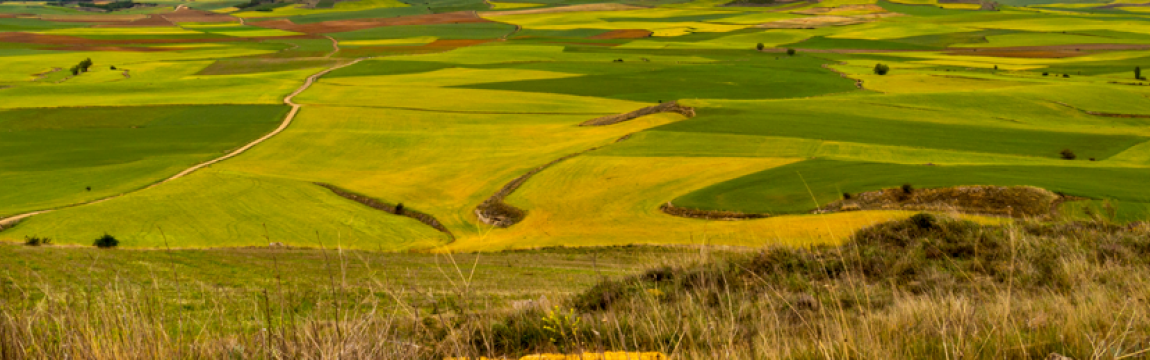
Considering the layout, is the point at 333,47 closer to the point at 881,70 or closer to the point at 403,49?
the point at 403,49

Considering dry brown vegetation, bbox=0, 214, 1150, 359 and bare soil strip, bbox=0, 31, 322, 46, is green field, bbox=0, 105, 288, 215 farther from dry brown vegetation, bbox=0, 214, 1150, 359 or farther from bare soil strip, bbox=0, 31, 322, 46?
bare soil strip, bbox=0, 31, 322, 46

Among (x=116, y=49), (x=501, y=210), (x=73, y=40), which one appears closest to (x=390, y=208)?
(x=501, y=210)

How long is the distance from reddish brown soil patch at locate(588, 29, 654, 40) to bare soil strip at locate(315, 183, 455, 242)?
130 meters

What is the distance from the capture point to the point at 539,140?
6456 cm

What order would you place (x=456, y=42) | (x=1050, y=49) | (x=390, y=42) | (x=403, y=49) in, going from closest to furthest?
(x=1050, y=49), (x=403, y=49), (x=456, y=42), (x=390, y=42)

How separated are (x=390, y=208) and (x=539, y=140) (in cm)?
2090

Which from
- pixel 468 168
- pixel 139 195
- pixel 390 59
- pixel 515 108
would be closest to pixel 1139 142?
pixel 468 168

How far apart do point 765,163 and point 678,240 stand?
1787cm

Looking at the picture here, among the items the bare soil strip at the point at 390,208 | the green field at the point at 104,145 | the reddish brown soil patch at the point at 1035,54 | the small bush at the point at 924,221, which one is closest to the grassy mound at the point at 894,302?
the small bush at the point at 924,221

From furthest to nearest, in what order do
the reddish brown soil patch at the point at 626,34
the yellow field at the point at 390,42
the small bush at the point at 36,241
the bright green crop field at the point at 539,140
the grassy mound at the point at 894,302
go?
the reddish brown soil patch at the point at 626,34 < the yellow field at the point at 390,42 < the bright green crop field at the point at 539,140 < the small bush at the point at 36,241 < the grassy mound at the point at 894,302

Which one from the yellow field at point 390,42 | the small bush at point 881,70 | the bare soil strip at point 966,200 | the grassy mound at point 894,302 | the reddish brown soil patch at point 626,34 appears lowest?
the yellow field at point 390,42

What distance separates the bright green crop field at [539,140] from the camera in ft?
128

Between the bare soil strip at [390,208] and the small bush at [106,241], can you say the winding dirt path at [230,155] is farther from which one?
the bare soil strip at [390,208]

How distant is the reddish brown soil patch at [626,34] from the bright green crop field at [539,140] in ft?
105
